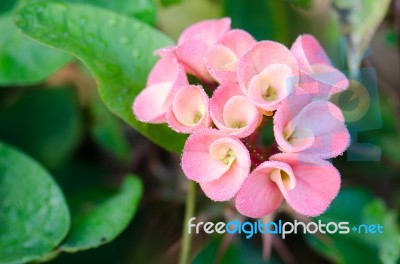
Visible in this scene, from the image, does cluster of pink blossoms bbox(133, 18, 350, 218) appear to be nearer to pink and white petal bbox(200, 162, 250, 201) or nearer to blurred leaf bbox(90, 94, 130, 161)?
pink and white petal bbox(200, 162, 250, 201)

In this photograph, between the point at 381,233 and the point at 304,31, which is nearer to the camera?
the point at 381,233

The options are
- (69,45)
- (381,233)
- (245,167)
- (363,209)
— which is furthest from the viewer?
(363,209)

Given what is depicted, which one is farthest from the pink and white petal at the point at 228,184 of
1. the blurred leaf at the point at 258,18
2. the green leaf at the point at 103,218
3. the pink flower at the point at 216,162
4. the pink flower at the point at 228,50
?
the blurred leaf at the point at 258,18

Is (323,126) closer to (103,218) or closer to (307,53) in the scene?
(307,53)

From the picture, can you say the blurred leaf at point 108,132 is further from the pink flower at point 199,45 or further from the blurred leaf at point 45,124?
the pink flower at point 199,45

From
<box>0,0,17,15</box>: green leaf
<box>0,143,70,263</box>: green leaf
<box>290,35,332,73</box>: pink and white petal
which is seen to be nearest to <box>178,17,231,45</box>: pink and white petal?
<box>290,35,332,73</box>: pink and white petal

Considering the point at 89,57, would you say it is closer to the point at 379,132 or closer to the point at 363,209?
the point at 363,209

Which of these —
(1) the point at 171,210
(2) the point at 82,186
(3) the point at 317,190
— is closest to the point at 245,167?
(3) the point at 317,190
